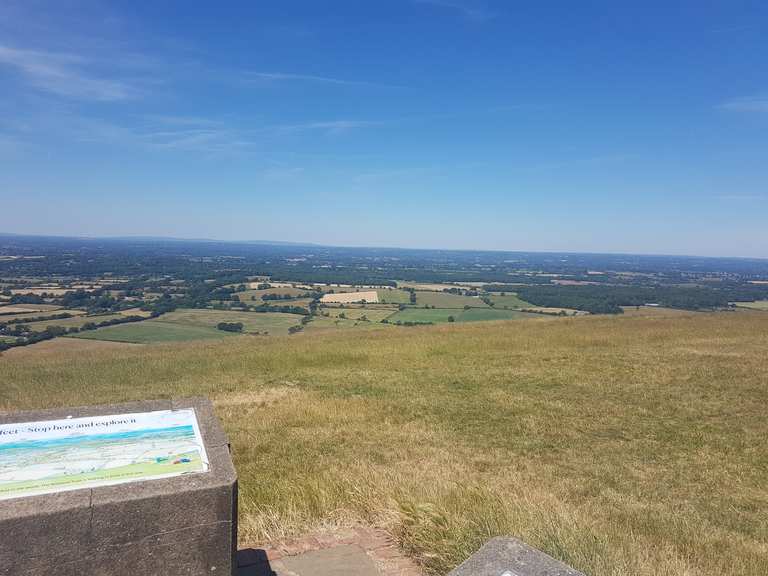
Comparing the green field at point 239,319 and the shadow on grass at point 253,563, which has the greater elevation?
the shadow on grass at point 253,563

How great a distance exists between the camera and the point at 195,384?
44.5 ft

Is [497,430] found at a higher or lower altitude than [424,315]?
higher

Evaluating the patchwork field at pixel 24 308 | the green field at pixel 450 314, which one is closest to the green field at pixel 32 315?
the patchwork field at pixel 24 308

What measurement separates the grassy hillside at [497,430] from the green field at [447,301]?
132 feet

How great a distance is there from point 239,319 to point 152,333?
10226mm

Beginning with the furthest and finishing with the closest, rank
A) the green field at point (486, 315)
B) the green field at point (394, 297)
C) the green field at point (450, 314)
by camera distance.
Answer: the green field at point (394, 297) < the green field at point (450, 314) < the green field at point (486, 315)

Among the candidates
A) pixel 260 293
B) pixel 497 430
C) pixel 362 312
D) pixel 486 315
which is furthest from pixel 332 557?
pixel 260 293

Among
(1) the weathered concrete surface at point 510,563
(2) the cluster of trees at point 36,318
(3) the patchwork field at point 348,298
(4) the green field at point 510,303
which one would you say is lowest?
(2) the cluster of trees at point 36,318

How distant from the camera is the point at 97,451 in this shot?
352 centimetres

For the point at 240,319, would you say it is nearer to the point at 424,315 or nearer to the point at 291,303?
the point at 291,303

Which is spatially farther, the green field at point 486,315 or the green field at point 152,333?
the green field at point 486,315

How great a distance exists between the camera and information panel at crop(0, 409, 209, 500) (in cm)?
315

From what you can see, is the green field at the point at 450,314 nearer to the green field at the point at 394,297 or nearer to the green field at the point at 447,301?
the green field at the point at 447,301

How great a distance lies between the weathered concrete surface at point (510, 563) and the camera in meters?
2.93
